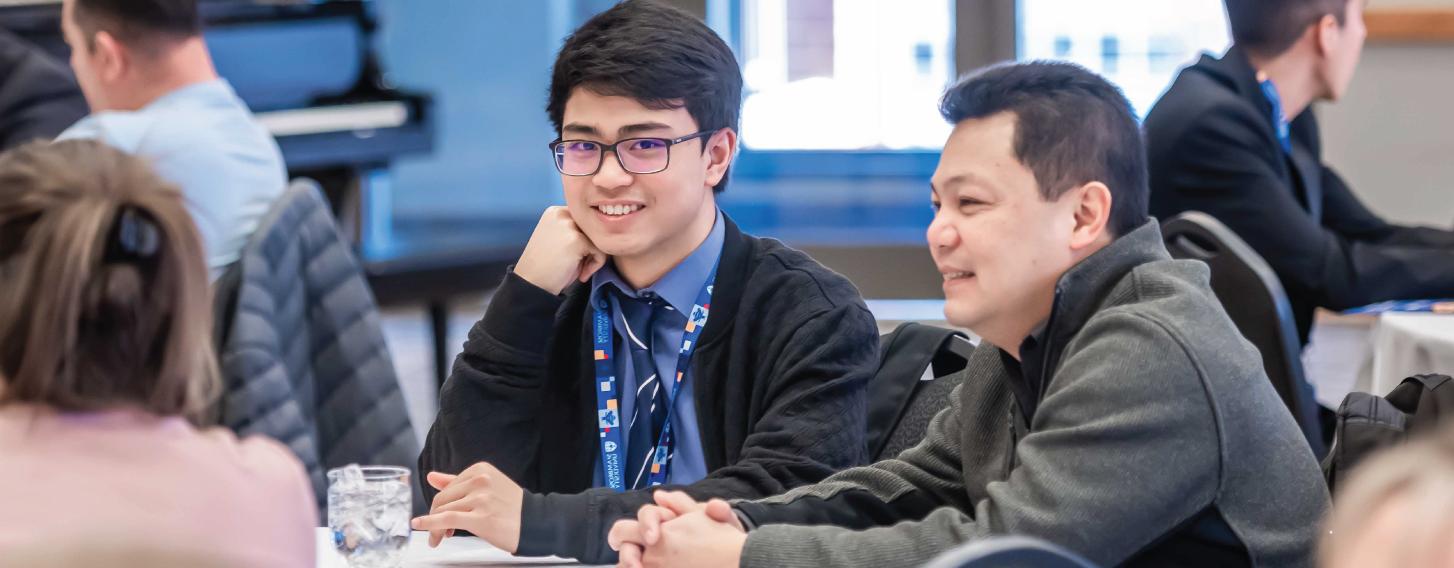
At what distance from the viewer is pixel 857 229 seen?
7.48m

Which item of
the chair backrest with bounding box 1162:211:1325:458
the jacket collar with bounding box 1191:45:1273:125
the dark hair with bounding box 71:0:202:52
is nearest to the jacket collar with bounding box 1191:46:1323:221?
the jacket collar with bounding box 1191:45:1273:125

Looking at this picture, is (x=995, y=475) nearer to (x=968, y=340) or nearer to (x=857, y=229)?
(x=968, y=340)

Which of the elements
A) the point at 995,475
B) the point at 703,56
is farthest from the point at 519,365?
the point at 995,475

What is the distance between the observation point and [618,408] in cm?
193

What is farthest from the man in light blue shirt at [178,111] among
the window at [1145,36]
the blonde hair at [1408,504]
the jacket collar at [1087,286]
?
the window at [1145,36]

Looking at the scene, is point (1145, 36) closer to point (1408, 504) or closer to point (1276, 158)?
point (1276, 158)

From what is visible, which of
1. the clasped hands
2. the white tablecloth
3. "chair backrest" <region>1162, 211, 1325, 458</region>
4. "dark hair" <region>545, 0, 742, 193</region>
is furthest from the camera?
the white tablecloth

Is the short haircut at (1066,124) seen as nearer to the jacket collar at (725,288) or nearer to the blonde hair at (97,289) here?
the jacket collar at (725,288)

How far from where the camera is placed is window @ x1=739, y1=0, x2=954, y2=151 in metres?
7.48

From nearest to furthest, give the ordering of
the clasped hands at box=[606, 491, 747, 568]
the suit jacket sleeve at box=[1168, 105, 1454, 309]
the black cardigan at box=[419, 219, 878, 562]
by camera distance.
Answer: the clasped hands at box=[606, 491, 747, 568] < the black cardigan at box=[419, 219, 878, 562] < the suit jacket sleeve at box=[1168, 105, 1454, 309]

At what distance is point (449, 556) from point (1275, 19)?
240 centimetres

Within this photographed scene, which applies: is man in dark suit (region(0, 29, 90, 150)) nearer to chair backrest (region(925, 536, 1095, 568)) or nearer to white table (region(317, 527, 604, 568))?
white table (region(317, 527, 604, 568))

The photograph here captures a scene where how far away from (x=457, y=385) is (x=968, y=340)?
0.62 metres

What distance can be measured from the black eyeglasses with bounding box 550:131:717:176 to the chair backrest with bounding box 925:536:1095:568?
1064 mm
